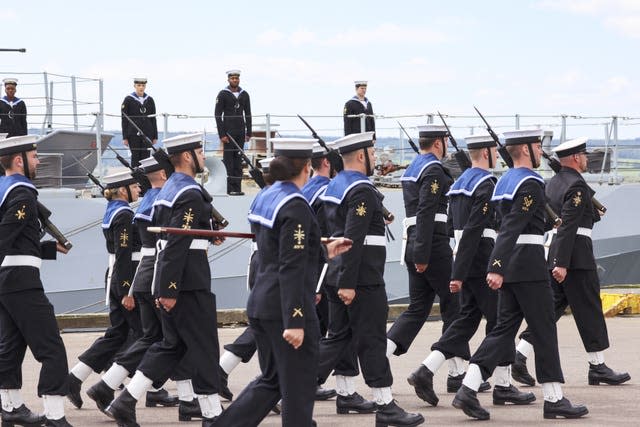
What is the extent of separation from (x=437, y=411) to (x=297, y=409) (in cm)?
279

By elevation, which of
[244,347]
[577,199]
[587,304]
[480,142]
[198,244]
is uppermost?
[480,142]

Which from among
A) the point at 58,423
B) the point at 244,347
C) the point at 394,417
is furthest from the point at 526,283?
the point at 58,423

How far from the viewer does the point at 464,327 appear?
9.95 metres

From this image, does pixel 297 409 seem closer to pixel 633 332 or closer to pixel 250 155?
pixel 633 332

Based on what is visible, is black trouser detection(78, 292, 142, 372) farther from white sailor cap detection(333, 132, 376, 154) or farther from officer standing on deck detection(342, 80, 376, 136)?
officer standing on deck detection(342, 80, 376, 136)

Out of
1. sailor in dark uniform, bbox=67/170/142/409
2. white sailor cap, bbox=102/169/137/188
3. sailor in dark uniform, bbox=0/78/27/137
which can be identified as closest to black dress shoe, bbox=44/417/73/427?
sailor in dark uniform, bbox=67/170/142/409

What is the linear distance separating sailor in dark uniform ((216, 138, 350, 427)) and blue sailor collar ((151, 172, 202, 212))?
134cm

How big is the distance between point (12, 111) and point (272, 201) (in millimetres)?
12426

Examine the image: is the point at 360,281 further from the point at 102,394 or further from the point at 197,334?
the point at 102,394

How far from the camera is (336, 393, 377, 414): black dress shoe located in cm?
963

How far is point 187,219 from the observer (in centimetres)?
847

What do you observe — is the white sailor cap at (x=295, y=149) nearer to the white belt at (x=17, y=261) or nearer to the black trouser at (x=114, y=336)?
the white belt at (x=17, y=261)

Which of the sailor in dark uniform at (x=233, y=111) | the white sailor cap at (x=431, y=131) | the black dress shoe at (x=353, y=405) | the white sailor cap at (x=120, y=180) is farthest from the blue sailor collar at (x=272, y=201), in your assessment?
the sailor in dark uniform at (x=233, y=111)

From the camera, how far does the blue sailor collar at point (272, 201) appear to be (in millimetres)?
7094
